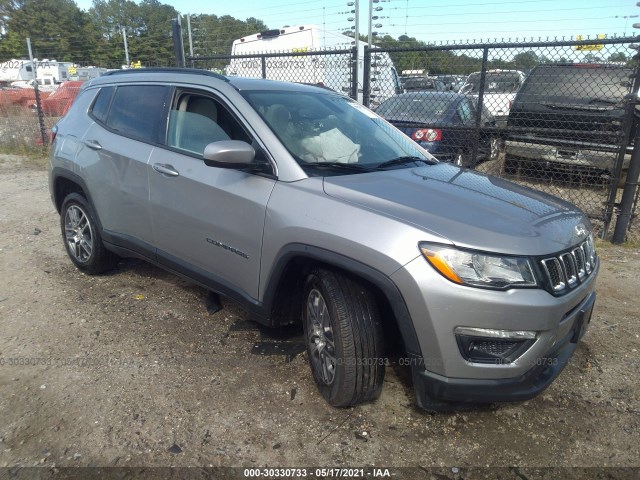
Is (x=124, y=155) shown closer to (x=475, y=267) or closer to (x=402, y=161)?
(x=402, y=161)

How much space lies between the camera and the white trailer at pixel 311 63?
829 centimetres

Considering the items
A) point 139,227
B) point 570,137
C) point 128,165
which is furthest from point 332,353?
point 570,137

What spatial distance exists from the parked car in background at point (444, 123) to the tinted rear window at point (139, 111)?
13.1 ft

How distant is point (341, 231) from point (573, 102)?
5746 millimetres

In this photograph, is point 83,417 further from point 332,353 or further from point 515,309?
point 515,309

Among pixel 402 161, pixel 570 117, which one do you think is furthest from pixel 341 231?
pixel 570 117

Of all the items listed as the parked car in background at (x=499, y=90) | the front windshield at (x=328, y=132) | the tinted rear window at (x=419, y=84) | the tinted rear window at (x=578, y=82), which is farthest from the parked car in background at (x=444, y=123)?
the front windshield at (x=328, y=132)

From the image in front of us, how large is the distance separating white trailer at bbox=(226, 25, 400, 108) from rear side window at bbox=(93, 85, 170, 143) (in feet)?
11.9

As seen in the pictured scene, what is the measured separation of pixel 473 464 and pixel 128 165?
3.02m

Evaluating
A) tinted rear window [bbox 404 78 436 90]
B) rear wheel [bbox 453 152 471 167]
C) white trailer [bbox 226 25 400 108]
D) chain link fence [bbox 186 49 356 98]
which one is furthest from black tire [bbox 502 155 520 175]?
chain link fence [bbox 186 49 356 98]

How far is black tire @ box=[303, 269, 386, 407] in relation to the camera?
253cm

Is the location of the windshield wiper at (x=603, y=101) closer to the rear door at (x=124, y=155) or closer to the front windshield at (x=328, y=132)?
the front windshield at (x=328, y=132)

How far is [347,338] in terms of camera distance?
2.53 metres

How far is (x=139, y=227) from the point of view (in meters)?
3.80
